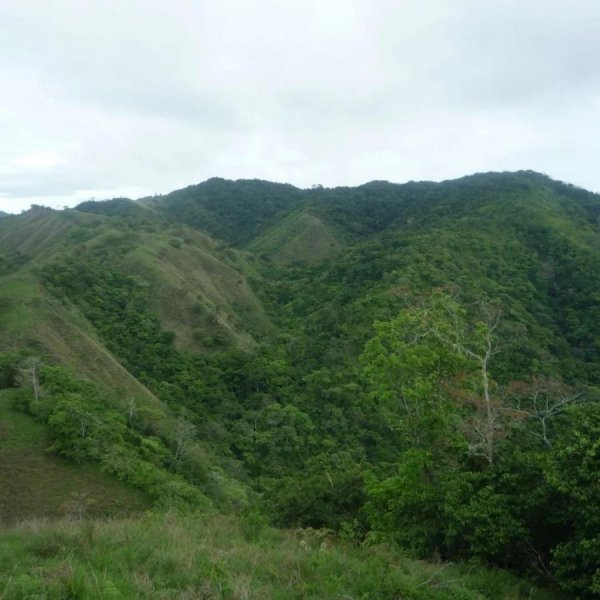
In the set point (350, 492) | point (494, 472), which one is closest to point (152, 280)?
point (350, 492)

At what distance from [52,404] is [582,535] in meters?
21.7

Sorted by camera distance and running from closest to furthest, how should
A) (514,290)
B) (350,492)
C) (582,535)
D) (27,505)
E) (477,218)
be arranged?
(582,535) < (350,492) < (27,505) < (514,290) < (477,218)

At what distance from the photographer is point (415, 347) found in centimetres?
1303

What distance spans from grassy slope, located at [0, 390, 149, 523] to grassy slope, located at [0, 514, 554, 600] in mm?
10925

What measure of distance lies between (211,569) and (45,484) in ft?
53.1

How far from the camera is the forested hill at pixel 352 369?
966 cm

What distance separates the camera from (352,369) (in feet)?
133

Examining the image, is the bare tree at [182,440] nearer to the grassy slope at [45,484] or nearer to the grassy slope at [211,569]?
the grassy slope at [45,484]

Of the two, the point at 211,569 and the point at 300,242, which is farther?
the point at 300,242

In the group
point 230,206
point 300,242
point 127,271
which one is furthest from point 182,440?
point 230,206

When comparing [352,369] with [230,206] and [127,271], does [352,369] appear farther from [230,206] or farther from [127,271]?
[230,206]

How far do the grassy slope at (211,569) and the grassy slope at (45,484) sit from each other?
1093cm

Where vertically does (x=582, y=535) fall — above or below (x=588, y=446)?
below

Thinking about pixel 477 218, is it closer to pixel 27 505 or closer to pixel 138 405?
pixel 138 405
